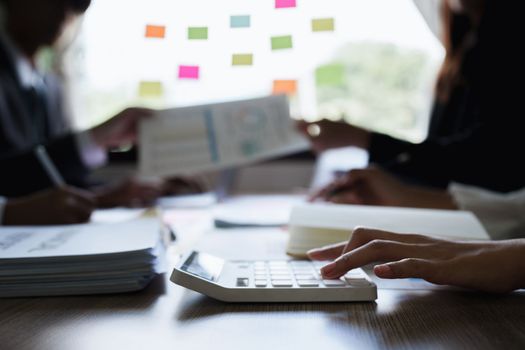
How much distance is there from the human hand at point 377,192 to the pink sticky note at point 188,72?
399mm

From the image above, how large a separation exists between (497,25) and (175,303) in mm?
924

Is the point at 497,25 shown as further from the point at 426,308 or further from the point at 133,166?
the point at 133,166

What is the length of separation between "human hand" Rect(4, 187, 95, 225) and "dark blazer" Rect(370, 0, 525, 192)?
2.10ft

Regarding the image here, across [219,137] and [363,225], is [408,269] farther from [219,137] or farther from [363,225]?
[219,137]

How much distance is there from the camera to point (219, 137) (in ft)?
3.58

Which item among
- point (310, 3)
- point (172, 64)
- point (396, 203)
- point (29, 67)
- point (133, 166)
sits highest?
point (310, 3)

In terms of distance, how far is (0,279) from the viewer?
0.48 meters

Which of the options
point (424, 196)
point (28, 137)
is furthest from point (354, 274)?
point (28, 137)

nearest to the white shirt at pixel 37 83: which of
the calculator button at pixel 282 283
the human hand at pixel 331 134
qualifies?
the human hand at pixel 331 134

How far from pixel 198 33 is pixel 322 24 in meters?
0.19

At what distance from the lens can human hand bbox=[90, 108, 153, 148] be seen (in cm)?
115

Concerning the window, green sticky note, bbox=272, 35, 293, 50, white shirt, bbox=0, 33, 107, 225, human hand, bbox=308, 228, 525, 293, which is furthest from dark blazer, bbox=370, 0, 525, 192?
white shirt, bbox=0, 33, 107, 225

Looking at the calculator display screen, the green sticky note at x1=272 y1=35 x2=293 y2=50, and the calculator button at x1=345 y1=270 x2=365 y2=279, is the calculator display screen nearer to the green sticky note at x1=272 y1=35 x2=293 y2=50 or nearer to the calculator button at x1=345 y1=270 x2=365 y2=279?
the calculator button at x1=345 y1=270 x2=365 y2=279

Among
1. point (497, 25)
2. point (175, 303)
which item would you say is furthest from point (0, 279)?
point (497, 25)
